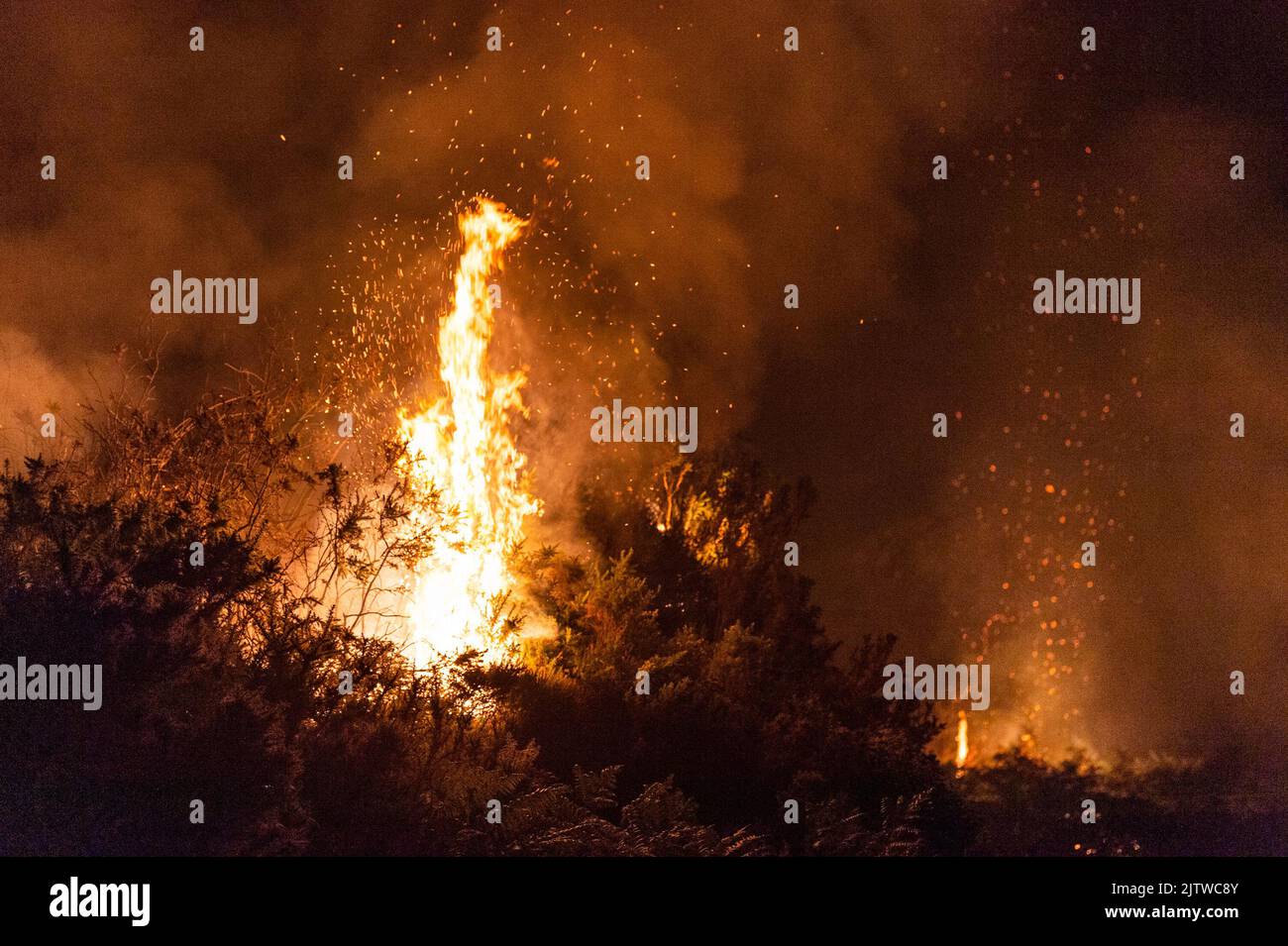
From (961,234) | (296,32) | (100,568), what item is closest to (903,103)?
(961,234)

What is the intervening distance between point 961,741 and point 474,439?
5043 millimetres

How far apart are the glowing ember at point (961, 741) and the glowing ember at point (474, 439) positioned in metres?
4.18

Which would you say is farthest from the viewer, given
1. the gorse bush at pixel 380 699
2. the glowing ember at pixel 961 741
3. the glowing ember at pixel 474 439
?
the glowing ember at pixel 961 741

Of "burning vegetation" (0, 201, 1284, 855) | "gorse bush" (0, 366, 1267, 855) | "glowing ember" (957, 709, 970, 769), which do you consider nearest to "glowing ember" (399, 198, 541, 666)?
"burning vegetation" (0, 201, 1284, 855)

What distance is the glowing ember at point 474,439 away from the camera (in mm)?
10258

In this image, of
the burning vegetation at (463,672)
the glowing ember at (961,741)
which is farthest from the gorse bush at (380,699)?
the glowing ember at (961,741)

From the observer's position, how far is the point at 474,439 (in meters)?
10.8

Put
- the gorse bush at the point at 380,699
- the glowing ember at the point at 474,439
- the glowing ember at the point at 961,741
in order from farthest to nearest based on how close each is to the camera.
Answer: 1. the glowing ember at the point at 961,741
2. the glowing ember at the point at 474,439
3. the gorse bush at the point at 380,699

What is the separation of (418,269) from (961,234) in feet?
16.4

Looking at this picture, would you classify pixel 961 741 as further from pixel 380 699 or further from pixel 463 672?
pixel 380 699

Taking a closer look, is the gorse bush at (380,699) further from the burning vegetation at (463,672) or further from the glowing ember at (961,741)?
the glowing ember at (961,741)

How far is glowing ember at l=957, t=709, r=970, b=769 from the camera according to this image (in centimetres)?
1069

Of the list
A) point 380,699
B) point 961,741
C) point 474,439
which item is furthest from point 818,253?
point 380,699

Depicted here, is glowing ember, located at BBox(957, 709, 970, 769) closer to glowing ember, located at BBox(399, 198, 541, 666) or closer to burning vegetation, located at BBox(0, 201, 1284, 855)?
burning vegetation, located at BBox(0, 201, 1284, 855)
